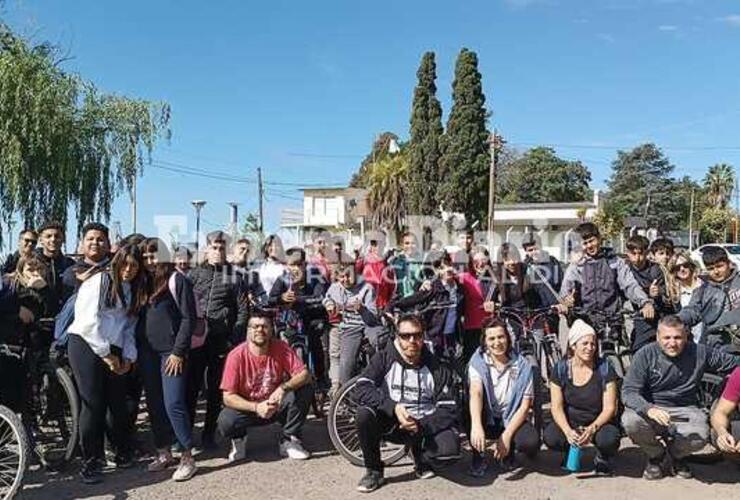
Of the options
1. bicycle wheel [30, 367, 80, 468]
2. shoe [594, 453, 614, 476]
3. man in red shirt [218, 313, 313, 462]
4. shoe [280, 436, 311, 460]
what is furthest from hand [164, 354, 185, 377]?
shoe [594, 453, 614, 476]

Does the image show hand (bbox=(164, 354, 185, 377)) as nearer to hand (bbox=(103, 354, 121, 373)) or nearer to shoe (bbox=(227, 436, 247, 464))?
hand (bbox=(103, 354, 121, 373))

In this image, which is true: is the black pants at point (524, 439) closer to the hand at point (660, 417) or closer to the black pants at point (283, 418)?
the hand at point (660, 417)

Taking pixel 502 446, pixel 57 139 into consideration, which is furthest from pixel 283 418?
pixel 57 139

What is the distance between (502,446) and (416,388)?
73 cm

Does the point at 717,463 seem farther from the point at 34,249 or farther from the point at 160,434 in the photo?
the point at 34,249

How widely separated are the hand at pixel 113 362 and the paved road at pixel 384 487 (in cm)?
80

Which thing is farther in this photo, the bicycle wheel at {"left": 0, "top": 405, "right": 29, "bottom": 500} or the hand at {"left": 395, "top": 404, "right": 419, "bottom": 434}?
the hand at {"left": 395, "top": 404, "right": 419, "bottom": 434}

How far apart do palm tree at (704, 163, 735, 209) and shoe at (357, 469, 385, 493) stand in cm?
6988

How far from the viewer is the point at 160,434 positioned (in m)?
5.27

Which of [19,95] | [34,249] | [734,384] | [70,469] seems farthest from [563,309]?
[19,95]

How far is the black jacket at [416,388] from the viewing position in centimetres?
507

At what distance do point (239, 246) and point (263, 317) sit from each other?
1667 mm

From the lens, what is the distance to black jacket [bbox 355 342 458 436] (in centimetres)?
507

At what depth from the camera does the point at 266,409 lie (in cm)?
534
